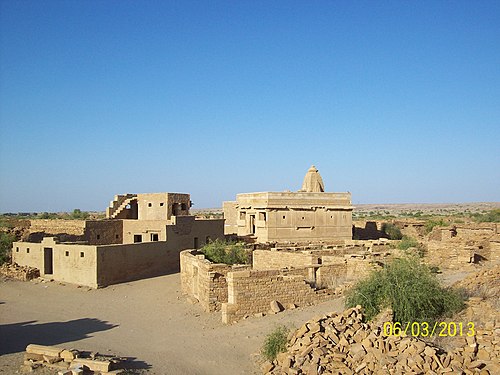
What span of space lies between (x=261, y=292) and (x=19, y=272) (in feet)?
42.1

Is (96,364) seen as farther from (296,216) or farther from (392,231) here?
(392,231)

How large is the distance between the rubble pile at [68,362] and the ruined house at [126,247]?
847 centimetres

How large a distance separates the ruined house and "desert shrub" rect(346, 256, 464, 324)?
10.9 meters

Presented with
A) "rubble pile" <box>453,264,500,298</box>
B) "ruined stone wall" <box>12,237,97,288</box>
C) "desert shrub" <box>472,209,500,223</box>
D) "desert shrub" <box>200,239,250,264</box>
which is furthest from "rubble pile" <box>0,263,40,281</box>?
"desert shrub" <box>472,209,500,223</box>

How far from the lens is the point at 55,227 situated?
93.5ft

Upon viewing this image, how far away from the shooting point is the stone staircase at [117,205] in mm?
29356

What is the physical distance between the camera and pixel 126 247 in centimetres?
1877

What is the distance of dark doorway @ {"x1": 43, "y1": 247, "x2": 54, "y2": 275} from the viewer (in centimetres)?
1989

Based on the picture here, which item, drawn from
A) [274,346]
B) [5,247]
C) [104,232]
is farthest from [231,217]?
[274,346]

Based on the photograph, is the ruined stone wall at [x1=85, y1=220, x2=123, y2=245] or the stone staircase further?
the stone staircase

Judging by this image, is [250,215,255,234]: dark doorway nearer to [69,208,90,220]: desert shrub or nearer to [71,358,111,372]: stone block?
[71,358,111,372]: stone block

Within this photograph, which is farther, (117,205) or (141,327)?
(117,205)
